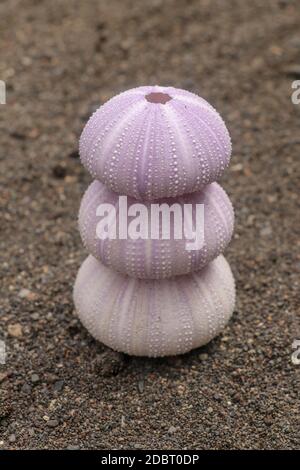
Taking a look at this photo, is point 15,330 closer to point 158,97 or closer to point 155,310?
point 155,310

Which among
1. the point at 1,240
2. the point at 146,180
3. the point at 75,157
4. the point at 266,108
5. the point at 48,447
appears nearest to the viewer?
the point at 146,180

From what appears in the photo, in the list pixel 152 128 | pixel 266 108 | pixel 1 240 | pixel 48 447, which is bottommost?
pixel 48 447

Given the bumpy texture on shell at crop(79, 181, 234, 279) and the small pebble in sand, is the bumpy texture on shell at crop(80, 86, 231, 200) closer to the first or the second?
the bumpy texture on shell at crop(79, 181, 234, 279)

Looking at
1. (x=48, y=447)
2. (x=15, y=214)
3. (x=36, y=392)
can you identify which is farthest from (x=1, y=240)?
(x=48, y=447)

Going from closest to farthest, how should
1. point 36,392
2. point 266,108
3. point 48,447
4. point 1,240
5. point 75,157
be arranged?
point 48,447 < point 36,392 < point 1,240 < point 75,157 < point 266,108

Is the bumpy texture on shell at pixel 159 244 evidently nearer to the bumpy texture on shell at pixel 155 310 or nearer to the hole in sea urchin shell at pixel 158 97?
the bumpy texture on shell at pixel 155 310

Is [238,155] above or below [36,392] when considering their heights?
above

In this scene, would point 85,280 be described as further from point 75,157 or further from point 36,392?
point 75,157

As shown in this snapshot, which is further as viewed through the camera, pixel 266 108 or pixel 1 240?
pixel 266 108
